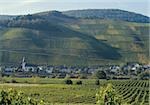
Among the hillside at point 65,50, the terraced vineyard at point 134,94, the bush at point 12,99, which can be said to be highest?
the hillside at point 65,50

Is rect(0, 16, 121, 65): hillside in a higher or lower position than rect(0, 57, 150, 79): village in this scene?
higher

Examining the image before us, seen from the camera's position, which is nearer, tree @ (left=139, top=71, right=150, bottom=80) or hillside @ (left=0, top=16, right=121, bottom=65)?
tree @ (left=139, top=71, right=150, bottom=80)

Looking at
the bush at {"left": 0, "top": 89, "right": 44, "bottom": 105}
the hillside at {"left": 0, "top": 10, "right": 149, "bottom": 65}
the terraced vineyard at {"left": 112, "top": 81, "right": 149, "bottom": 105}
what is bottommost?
the terraced vineyard at {"left": 112, "top": 81, "right": 149, "bottom": 105}

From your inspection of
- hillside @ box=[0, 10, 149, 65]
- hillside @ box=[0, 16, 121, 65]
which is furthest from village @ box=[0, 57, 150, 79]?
hillside @ box=[0, 16, 121, 65]

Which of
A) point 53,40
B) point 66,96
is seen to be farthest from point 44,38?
point 66,96

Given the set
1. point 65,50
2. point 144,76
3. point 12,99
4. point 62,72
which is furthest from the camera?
point 65,50

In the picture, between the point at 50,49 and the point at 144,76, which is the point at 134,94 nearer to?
the point at 144,76

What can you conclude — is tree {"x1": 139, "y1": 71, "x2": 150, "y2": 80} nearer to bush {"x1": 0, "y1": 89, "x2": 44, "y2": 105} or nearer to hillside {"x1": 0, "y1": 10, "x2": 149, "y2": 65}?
hillside {"x1": 0, "y1": 10, "x2": 149, "y2": 65}

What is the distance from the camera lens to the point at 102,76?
352 feet

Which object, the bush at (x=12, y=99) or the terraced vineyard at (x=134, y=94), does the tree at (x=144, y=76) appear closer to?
the terraced vineyard at (x=134, y=94)

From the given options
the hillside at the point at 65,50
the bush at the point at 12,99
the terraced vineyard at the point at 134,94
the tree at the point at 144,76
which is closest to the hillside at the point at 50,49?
the hillside at the point at 65,50

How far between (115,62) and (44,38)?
123 feet

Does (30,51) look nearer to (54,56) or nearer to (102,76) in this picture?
(54,56)

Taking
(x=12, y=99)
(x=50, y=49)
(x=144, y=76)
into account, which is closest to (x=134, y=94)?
(x=12, y=99)
